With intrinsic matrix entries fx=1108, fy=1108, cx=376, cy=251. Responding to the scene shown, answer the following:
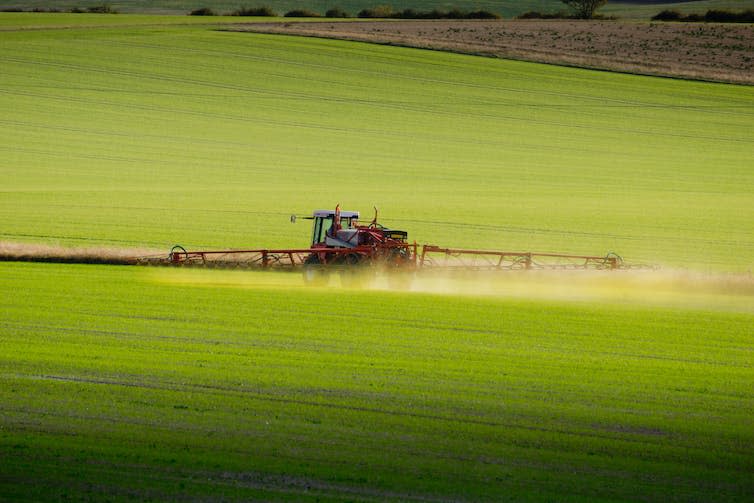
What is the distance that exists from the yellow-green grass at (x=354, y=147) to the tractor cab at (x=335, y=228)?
17.9 feet

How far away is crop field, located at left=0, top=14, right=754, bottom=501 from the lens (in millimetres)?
12297

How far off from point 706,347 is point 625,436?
20.4ft

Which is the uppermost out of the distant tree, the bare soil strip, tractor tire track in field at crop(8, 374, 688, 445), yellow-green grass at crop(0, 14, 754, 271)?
the distant tree

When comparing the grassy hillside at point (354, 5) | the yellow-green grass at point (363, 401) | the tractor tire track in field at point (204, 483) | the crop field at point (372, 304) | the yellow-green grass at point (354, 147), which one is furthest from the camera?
the grassy hillside at point (354, 5)

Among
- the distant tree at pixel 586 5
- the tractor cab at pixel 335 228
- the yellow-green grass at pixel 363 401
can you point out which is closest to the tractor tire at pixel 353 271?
the tractor cab at pixel 335 228

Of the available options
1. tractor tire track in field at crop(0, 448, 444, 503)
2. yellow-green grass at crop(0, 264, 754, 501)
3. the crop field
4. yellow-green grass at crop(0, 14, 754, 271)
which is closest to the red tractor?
the crop field

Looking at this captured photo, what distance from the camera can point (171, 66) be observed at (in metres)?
65.5

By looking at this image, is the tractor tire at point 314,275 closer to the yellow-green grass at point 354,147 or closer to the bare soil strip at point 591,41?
the yellow-green grass at point 354,147

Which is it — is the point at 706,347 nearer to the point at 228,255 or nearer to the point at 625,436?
the point at 625,436

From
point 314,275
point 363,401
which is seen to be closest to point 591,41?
point 314,275

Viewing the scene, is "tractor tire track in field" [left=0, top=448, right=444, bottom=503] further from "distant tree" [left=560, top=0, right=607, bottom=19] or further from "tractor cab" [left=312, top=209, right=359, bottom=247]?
"distant tree" [left=560, top=0, right=607, bottom=19]

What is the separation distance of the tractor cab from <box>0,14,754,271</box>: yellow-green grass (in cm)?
545

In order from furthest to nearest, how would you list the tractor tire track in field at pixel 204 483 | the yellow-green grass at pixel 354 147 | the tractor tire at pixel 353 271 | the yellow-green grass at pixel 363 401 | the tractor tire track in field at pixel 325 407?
the yellow-green grass at pixel 354 147
the tractor tire at pixel 353 271
the tractor tire track in field at pixel 325 407
the yellow-green grass at pixel 363 401
the tractor tire track in field at pixel 204 483

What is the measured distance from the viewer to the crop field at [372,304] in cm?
1230
